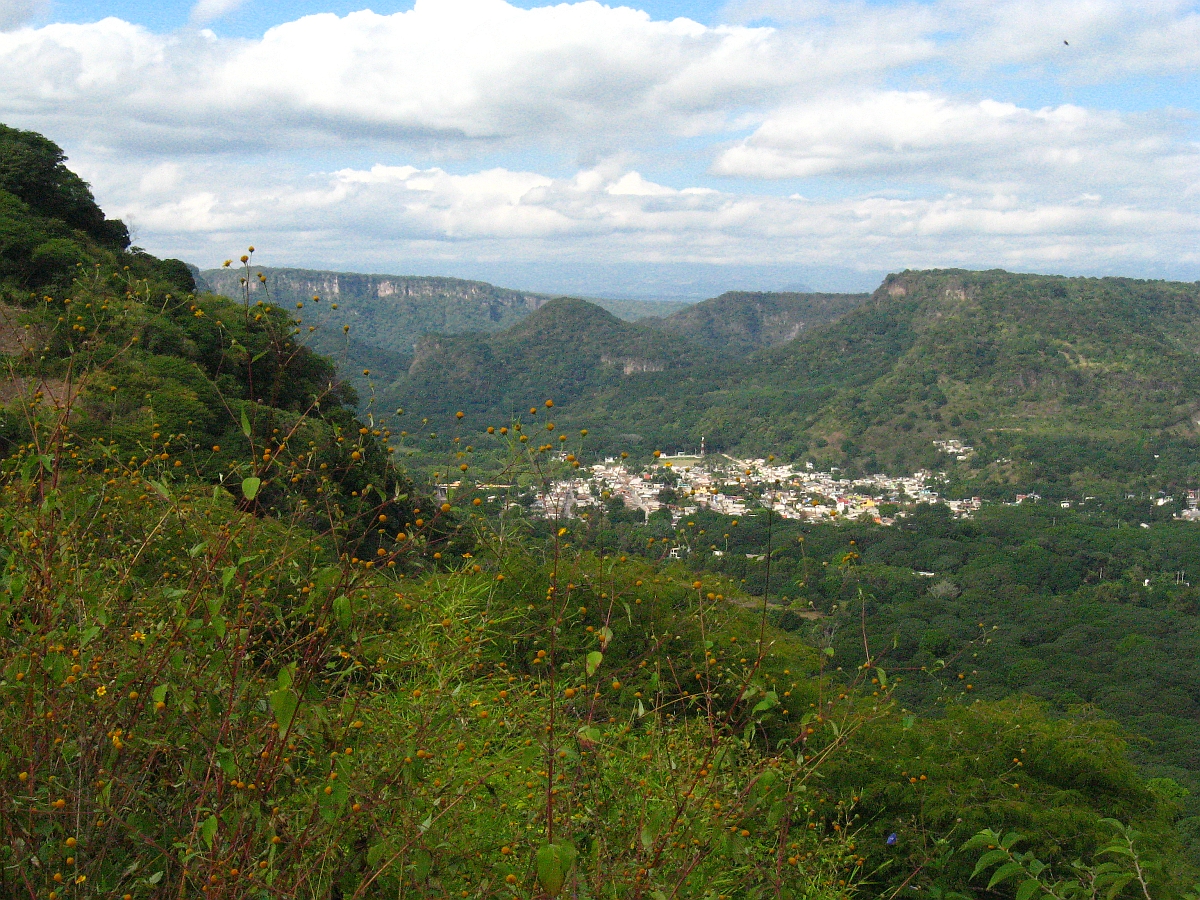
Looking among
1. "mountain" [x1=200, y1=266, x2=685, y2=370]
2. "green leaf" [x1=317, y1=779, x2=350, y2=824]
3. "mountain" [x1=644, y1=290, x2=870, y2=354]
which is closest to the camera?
"green leaf" [x1=317, y1=779, x2=350, y2=824]

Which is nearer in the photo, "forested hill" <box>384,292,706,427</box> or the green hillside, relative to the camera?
the green hillside

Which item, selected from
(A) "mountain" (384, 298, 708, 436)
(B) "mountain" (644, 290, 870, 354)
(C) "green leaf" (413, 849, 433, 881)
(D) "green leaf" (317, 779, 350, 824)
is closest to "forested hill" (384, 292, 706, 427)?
(A) "mountain" (384, 298, 708, 436)

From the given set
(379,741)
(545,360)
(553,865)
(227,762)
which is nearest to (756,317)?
(545,360)

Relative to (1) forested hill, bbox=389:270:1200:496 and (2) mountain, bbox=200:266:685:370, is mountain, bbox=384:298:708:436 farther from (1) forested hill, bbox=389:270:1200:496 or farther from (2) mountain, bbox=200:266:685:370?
(2) mountain, bbox=200:266:685:370

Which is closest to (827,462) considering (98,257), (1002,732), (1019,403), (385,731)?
(1019,403)

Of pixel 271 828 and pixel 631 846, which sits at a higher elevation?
pixel 271 828

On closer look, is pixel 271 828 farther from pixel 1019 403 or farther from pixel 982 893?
pixel 1019 403
